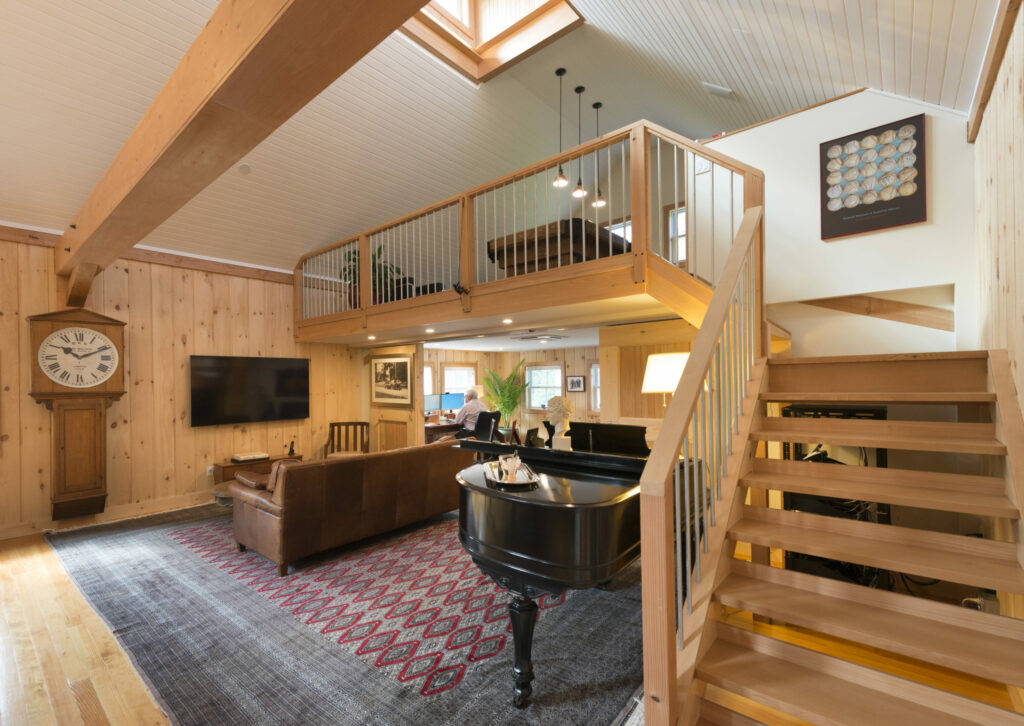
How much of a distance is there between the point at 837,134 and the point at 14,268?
24.0 ft

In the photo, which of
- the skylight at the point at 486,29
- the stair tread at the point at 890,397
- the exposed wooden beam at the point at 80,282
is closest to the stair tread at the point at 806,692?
the stair tread at the point at 890,397

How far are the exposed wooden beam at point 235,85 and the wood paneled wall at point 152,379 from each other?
2697mm

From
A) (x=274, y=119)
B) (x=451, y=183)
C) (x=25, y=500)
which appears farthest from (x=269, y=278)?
(x=274, y=119)

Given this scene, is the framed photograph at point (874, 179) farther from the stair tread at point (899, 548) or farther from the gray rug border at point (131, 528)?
the gray rug border at point (131, 528)

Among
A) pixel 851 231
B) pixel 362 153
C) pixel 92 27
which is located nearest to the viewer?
pixel 92 27

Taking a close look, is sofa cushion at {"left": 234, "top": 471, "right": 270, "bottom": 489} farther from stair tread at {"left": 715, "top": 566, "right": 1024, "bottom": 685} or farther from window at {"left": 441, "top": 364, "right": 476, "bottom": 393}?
window at {"left": 441, "top": 364, "right": 476, "bottom": 393}

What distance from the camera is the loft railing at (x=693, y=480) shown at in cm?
134

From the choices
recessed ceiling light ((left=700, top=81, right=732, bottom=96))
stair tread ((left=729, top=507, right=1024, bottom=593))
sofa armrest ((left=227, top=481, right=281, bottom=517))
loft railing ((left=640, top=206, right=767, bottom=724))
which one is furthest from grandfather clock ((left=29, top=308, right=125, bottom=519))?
recessed ceiling light ((left=700, top=81, right=732, bottom=96))

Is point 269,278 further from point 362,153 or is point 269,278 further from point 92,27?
point 92,27

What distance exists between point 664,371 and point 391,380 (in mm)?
4426

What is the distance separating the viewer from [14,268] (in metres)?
4.09

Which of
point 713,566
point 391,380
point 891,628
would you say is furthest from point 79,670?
point 391,380

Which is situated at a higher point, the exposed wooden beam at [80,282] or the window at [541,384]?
the exposed wooden beam at [80,282]

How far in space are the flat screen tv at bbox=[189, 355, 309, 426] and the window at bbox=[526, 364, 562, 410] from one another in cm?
603
